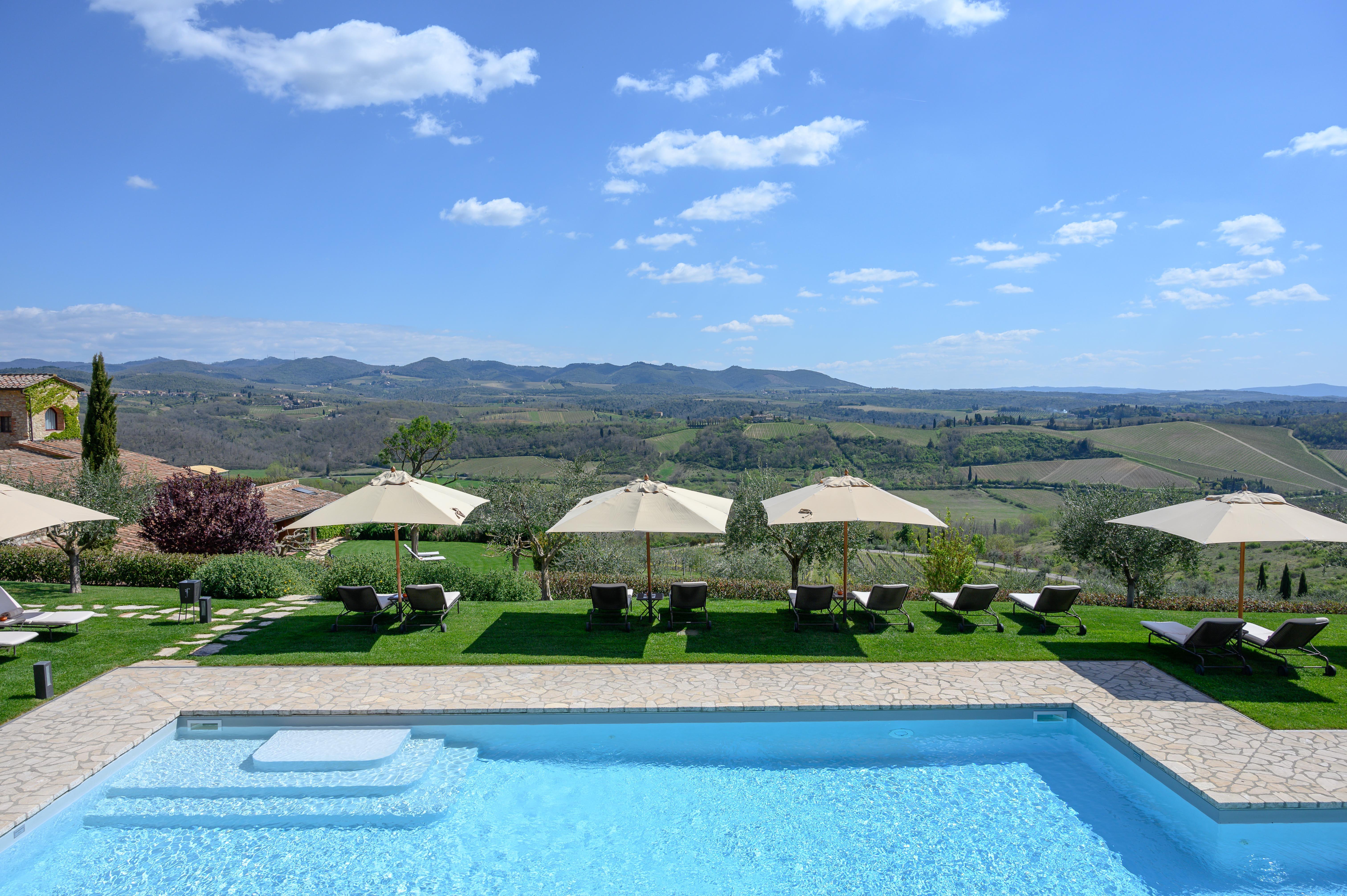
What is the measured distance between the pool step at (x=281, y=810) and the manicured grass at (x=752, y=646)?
8.73 feet

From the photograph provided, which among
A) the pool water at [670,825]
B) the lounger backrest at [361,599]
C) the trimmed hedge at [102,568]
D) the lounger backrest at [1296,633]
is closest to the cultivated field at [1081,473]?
the lounger backrest at [1296,633]

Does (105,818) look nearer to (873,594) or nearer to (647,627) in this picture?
(647,627)

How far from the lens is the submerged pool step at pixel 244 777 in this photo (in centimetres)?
641

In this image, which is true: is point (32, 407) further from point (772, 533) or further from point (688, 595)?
point (688, 595)

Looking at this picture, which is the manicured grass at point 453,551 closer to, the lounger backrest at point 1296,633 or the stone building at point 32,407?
the lounger backrest at point 1296,633

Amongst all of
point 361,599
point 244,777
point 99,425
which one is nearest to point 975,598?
point 361,599

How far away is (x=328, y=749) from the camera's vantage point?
6934mm

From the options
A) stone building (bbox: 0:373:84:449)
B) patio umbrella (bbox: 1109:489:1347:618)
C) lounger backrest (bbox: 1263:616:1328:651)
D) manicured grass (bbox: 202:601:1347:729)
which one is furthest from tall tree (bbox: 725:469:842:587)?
stone building (bbox: 0:373:84:449)

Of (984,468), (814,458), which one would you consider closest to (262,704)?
(814,458)

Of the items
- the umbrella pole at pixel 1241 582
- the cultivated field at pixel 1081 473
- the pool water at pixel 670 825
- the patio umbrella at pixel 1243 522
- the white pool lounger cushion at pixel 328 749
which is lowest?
the cultivated field at pixel 1081 473

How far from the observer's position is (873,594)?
10.4m

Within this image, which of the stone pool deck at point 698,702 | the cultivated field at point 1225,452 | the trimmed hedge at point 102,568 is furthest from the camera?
the cultivated field at point 1225,452

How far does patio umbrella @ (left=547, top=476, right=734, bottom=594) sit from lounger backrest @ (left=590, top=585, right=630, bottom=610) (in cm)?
43

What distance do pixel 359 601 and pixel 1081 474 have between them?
280 ft
